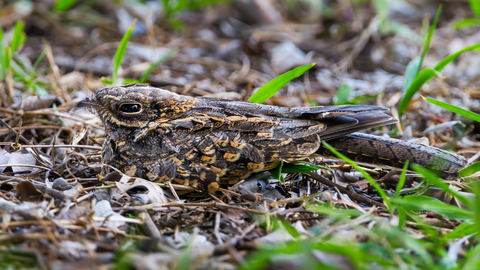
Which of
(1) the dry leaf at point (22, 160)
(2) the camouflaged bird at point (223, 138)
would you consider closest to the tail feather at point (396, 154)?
(2) the camouflaged bird at point (223, 138)

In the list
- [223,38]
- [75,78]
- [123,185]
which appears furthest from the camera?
[223,38]

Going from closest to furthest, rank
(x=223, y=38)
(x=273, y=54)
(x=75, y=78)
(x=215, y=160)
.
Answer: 1. (x=215, y=160)
2. (x=75, y=78)
3. (x=273, y=54)
4. (x=223, y=38)

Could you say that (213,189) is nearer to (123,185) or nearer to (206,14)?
(123,185)

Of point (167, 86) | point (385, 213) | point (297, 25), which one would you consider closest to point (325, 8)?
point (297, 25)

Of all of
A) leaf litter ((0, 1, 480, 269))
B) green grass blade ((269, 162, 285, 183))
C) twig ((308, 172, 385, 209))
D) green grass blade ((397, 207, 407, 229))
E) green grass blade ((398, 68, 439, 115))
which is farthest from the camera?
green grass blade ((398, 68, 439, 115))

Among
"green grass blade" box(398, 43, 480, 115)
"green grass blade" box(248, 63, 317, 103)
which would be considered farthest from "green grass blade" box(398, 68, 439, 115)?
"green grass blade" box(248, 63, 317, 103)

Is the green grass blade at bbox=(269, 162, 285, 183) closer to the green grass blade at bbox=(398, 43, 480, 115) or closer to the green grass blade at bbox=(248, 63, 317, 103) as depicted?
the green grass blade at bbox=(248, 63, 317, 103)

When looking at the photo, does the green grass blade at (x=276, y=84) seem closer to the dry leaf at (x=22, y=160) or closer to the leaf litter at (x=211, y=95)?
the leaf litter at (x=211, y=95)

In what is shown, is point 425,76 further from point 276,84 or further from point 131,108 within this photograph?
point 131,108

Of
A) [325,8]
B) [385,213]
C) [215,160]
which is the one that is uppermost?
[325,8]
